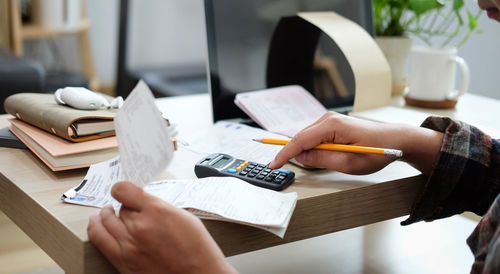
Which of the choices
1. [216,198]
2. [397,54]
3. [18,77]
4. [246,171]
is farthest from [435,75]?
[18,77]

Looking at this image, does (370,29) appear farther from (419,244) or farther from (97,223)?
(97,223)

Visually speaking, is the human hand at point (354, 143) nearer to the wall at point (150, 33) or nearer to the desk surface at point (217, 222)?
the desk surface at point (217, 222)

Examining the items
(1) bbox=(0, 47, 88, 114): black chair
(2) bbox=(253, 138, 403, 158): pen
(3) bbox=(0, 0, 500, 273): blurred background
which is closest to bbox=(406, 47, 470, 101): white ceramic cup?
(3) bbox=(0, 0, 500, 273): blurred background

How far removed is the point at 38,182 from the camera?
2.47ft

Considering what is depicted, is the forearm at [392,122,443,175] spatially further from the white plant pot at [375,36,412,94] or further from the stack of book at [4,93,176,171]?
the white plant pot at [375,36,412,94]

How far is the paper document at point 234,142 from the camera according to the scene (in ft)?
2.84

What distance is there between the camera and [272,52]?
1156mm

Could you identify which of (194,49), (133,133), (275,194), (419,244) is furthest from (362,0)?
(194,49)

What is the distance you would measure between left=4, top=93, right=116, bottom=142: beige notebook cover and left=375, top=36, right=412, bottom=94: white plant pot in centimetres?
75

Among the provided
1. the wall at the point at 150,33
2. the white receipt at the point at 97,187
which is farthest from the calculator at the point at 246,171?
the wall at the point at 150,33

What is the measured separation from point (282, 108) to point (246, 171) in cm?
34

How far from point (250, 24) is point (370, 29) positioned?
1.04ft

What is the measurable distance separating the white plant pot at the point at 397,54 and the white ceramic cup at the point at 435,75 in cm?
12

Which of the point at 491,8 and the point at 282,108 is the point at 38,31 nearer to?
the point at 282,108
